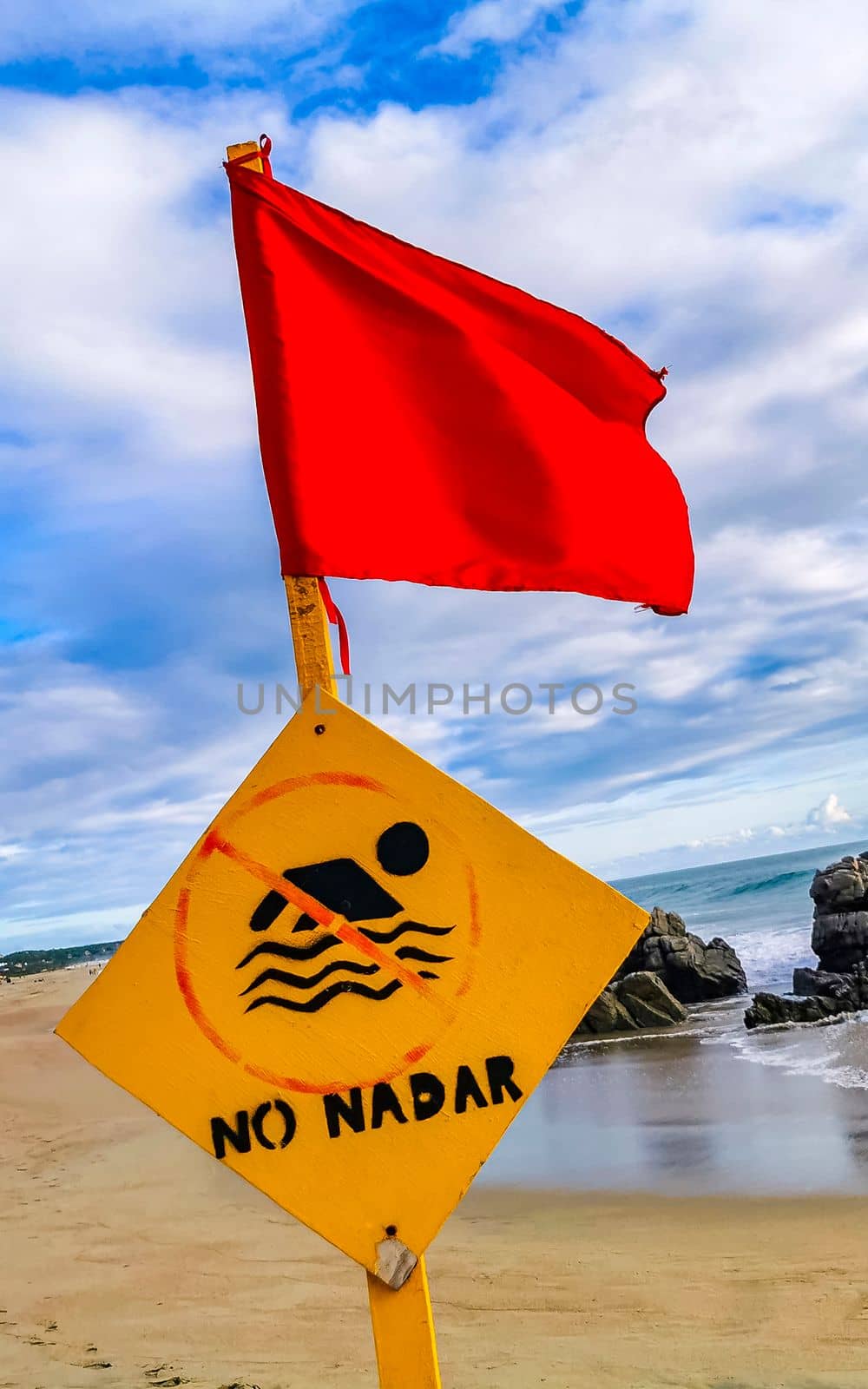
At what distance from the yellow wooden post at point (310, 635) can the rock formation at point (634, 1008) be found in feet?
51.1

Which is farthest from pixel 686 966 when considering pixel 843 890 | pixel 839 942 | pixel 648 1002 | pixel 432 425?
pixel 432 425

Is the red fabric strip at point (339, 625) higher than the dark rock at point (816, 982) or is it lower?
higher

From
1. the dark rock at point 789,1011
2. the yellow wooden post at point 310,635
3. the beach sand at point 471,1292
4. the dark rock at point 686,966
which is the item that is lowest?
the beach sand at point 471,1292

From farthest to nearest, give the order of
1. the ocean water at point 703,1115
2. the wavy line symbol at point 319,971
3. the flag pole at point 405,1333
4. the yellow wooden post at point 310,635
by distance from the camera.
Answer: the ocean water at point 703,1115, the yellow wooden post at point 310,635, the wavy line symbol at point 319,971, the flag pole at point 405,1333

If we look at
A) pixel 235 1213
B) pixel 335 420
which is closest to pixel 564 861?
pixel 335 420

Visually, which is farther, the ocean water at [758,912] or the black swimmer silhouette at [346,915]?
the ocean water at [758,912]

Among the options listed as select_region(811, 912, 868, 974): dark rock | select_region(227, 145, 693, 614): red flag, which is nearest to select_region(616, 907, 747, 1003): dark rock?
select_region(811, 912, 868, 974): dark rock

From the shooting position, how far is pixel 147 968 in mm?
2881

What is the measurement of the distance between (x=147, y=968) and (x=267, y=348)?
2.00 meters

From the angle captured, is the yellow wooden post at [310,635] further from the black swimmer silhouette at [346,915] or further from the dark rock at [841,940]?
the dark rock at [841,940]

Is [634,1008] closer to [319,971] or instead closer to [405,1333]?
[405,1333]

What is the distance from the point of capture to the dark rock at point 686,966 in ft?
71.3

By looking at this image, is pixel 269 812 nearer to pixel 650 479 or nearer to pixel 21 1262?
pixel 650 479

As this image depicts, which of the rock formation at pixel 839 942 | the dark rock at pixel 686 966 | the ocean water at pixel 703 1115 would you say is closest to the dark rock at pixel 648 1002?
the ocean water at pixel 703 1115
